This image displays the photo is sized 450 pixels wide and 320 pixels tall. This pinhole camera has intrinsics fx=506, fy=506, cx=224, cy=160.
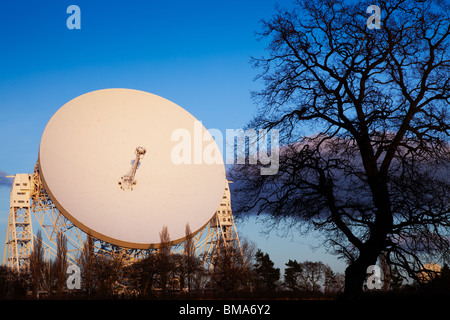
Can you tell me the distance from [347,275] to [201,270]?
31.9m

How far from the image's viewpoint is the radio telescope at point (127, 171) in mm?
30266

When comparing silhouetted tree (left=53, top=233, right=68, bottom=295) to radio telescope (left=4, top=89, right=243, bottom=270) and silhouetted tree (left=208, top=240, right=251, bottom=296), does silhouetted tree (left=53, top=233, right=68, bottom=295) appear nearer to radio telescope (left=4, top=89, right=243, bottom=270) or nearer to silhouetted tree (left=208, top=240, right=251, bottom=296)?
radio telescope (left=4, top=89, right=243, bottom=270)

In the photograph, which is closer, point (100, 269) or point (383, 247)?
point (383, 247)

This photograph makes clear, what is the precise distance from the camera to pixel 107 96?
3466 centimetres

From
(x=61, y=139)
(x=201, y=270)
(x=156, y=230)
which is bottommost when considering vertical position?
(x=201, y=270)

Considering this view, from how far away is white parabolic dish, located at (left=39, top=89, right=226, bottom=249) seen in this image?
3027cm

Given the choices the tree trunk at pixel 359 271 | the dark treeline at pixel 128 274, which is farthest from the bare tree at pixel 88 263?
the tree trunk at pixel 359 271

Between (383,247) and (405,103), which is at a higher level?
(405,103)

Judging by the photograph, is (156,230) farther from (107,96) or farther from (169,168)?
(107,96)

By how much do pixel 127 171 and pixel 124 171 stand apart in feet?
0.63

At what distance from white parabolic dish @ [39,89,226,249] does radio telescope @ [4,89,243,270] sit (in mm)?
61

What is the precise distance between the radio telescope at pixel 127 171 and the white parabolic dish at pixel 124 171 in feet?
0.20

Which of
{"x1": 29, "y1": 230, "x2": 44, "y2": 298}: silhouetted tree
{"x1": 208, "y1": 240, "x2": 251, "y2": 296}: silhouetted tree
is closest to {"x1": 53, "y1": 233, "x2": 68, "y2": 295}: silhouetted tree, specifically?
{"x1": 29, "y1": 230, "x2": 44, "y2": 298}: silhouetted tree
